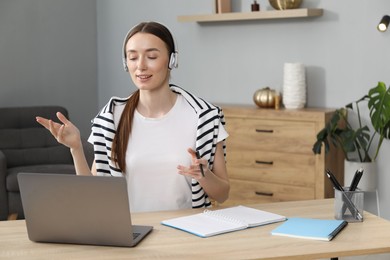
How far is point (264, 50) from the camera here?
567cm

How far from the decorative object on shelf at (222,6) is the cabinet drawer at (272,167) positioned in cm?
107

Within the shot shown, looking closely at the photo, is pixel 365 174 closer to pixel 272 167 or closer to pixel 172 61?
pixel 272 167

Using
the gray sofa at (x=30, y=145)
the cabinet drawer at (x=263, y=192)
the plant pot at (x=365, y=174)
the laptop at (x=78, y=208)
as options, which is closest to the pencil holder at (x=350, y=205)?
the laptop at (x=78, y=208)

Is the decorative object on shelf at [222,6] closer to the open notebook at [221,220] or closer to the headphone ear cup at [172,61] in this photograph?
the headphone ear cup at [172,61]

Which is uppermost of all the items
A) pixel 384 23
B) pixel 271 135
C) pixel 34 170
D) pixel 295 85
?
pixel 384 23

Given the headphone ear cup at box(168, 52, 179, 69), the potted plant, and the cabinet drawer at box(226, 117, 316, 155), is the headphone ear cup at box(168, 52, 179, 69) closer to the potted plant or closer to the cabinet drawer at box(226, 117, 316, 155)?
the potted plant

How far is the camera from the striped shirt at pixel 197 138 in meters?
2.94

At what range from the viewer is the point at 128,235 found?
230cm

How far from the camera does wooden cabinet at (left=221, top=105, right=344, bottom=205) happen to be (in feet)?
16.7

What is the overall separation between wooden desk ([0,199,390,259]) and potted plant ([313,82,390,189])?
7.75 ft

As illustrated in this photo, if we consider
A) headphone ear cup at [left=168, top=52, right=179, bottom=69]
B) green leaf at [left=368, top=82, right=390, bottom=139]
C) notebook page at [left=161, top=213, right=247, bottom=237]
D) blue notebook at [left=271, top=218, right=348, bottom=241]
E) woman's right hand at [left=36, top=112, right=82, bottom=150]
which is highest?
headphone ear cup at [left=168, top=52, right=179, bottom=69]

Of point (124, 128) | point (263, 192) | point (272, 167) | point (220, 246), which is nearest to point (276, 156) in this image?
point (272, 167)

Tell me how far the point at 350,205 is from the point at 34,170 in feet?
11.1

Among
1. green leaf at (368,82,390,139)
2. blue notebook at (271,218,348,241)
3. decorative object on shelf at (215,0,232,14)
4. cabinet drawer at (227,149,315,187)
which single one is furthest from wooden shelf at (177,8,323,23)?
blue notebook at (271,218,348,241)
